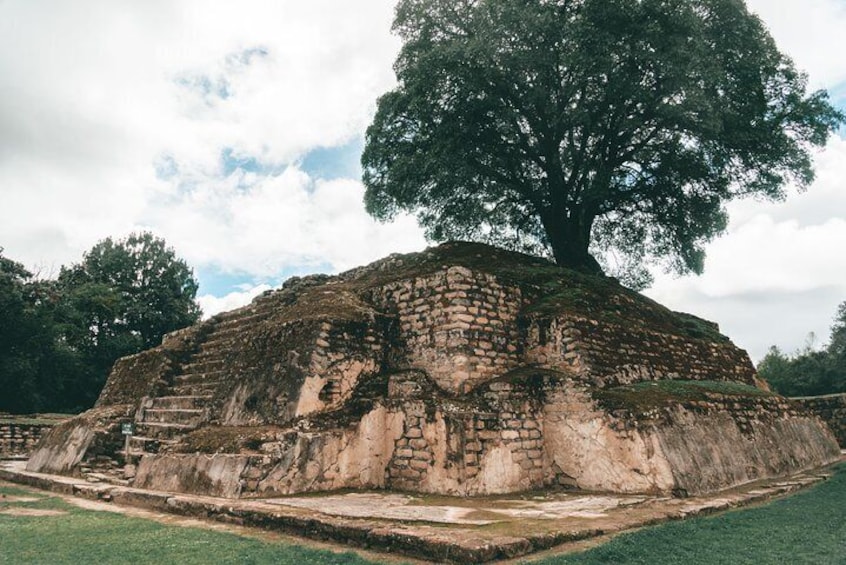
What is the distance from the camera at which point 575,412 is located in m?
8.02

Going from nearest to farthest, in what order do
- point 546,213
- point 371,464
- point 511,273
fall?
point 371,464
point 511,273
point 546,213

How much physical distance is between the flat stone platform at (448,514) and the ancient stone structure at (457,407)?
16.4 inches

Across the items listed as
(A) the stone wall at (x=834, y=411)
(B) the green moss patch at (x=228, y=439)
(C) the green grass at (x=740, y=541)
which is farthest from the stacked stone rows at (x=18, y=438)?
(A) the stone wall at (x=834, y=411)

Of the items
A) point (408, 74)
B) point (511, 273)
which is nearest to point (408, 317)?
point (511, 273)

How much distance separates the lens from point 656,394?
8.33m


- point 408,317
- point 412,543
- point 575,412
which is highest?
point 408,317

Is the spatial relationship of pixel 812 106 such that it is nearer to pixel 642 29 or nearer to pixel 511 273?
pixel 642 29

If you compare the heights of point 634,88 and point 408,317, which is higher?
point 634,88

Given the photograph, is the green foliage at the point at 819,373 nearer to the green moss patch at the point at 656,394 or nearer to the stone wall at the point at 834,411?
the stone wall at the point at 834,411

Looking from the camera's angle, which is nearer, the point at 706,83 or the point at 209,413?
the point at 209,413

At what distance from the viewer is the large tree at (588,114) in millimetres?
13547

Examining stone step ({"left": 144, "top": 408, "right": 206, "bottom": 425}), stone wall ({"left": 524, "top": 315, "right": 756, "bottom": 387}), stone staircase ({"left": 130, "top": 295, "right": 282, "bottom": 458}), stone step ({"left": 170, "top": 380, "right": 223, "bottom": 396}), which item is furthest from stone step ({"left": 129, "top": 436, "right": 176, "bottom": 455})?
stone wall ({"left": 524, "top": 315, "right": 756, "bottom": 387})

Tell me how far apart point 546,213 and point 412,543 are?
13.6 metres

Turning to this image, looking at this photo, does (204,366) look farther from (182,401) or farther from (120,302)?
(120,302)
